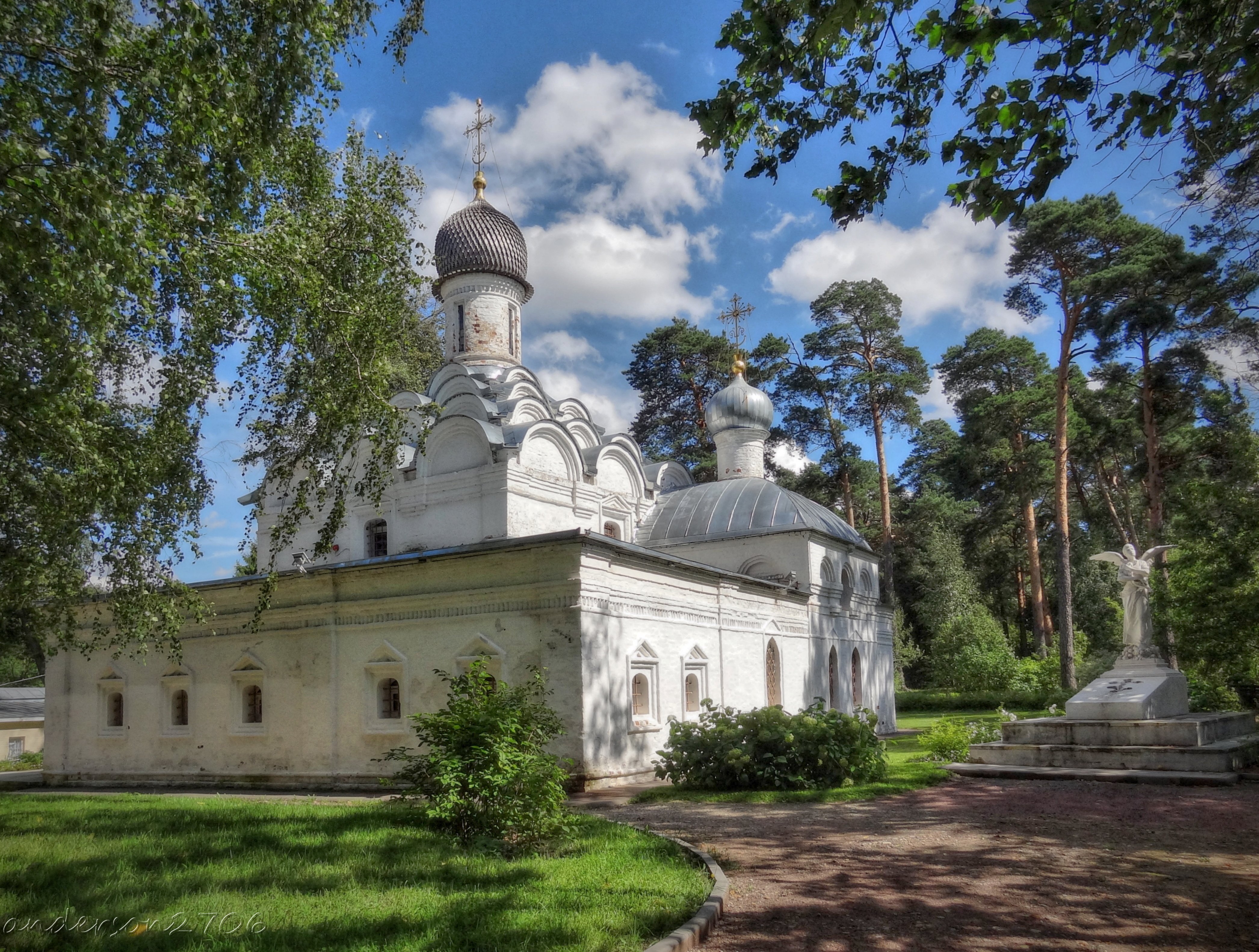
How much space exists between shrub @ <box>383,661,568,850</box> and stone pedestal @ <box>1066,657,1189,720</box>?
8.82m

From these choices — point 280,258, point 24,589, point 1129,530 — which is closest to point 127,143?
point 280,258

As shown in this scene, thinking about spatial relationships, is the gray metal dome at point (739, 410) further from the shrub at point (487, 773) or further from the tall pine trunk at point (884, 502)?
the shrub at point (487, 773)

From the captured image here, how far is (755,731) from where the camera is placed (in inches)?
432

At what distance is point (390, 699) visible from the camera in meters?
13.4

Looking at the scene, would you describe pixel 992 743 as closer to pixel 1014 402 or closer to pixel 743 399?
pixel 743 399

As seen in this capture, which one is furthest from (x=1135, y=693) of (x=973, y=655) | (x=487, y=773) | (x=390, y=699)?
(x=973, y=655)

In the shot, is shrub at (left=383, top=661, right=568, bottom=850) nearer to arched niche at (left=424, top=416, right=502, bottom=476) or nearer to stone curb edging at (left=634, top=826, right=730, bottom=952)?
stone curb edging at (left=634, top=826, right=730, bottom=952)

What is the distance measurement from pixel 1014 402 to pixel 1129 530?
6244mm

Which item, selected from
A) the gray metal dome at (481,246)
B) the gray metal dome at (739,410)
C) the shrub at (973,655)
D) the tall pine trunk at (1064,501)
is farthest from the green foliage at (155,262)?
the shrub at (973,655)

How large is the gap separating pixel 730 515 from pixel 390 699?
9.32 metres

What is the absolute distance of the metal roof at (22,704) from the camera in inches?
1007

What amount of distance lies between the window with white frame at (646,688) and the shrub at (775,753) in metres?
1.76

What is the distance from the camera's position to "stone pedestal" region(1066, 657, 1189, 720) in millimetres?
12266

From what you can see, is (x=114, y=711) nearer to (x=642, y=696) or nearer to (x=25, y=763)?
(x=25, y=763)
